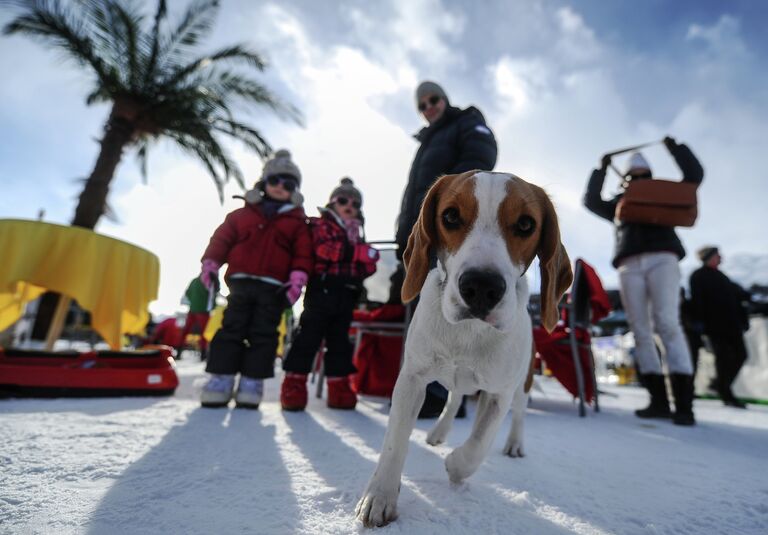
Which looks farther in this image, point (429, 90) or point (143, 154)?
point (143, 154)

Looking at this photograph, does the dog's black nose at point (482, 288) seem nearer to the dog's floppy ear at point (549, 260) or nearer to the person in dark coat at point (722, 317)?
the dog's floppy ear at point (549, 260)

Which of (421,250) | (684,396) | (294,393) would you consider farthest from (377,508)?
→ (684,396)

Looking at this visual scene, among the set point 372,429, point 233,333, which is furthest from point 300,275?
point 372,429

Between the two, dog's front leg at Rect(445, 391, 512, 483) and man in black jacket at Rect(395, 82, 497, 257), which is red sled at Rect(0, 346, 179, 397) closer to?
man in black jacket at Rect(395, 82, 497, 257)

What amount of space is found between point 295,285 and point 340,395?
0.94 metres

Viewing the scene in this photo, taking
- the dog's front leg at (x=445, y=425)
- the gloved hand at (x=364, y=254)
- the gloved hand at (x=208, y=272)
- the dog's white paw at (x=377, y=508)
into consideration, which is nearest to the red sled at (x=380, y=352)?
the gloved hand at (x=364, y=254)

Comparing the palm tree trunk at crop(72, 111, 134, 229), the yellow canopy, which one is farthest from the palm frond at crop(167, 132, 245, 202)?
the yellow canopy

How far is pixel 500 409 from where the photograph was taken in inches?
52.3

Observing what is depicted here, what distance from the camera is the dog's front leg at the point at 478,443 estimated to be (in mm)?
1283

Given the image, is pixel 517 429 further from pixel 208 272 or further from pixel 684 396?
pixel 208 272

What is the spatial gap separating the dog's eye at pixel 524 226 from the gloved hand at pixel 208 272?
239cm

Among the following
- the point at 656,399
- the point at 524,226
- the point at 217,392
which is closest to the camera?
the point at 524,226

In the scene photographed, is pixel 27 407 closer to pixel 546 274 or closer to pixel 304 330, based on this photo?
pixel 304 330

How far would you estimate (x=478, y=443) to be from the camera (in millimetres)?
1284
